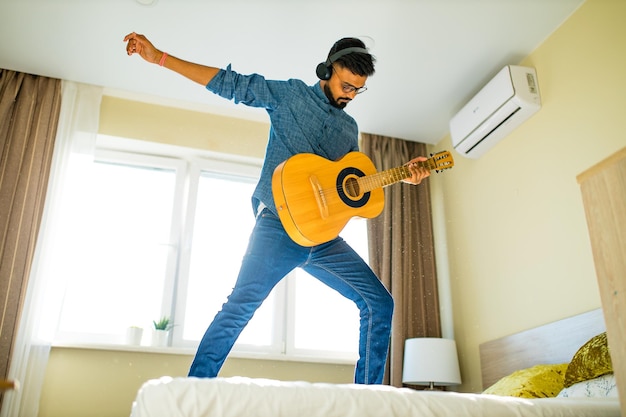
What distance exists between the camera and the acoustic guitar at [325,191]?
5.91 ft

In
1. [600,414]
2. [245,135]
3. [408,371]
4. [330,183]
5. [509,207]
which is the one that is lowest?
[600,414]

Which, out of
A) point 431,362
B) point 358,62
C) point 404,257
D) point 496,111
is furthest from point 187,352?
point 496,111

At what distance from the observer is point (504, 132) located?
3217 millimetres

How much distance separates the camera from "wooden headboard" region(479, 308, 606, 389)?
242 cm

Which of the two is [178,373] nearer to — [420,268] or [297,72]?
[420,268]

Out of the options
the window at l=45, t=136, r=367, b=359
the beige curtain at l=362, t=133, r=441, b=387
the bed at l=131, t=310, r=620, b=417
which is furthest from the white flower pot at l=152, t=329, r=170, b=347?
the bed at l=131, t=310, r=620, b=417

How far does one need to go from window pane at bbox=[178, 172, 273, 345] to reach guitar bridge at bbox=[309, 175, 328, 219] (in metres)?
1.61

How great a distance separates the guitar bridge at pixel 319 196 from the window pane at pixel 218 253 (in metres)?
1.61

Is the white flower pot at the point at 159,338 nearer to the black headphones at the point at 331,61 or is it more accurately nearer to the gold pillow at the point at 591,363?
the black headphones at the point at 331,61

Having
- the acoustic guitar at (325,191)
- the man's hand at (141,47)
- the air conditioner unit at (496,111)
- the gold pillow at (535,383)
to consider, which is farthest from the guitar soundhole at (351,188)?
the air conditioner unit at (496,111)

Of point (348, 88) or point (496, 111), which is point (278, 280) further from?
point (496, 111)

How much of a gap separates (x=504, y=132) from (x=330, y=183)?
1.70 metres

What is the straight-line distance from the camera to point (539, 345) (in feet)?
8.89

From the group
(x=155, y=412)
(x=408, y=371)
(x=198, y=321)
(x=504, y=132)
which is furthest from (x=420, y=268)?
(x=155, y=412)
